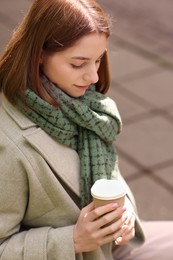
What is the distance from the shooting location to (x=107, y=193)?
210 centimetres

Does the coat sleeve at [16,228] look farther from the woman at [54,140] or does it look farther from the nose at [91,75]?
the nose at [91,75]

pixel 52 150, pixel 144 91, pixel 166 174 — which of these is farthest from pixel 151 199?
pixel 52 150

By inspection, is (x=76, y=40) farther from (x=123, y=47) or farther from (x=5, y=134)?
(x=123, y=47)

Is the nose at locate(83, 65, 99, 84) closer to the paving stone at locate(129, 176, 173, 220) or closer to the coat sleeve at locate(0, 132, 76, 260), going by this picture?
the coat sleeve at locate(0, 132, 76, 260)

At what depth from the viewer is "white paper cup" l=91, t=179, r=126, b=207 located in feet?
6.82

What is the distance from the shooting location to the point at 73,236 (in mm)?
2207

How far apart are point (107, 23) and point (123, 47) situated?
4.54 metres

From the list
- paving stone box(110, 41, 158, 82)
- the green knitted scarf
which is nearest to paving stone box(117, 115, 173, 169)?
paving stone box(110, 41, 158, 82)

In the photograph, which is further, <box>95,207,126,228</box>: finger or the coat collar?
the coat collar

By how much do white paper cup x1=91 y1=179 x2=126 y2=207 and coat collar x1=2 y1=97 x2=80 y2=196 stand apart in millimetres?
155

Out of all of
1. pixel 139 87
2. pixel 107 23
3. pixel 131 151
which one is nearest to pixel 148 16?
pixel 139 87

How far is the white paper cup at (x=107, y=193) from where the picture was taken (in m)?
2.08

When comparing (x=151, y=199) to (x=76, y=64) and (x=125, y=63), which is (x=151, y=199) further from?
(x=125, y=63)

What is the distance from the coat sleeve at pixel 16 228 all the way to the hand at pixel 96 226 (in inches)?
1.6
